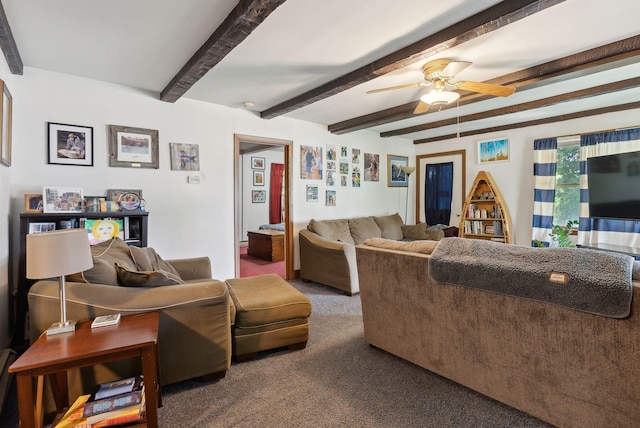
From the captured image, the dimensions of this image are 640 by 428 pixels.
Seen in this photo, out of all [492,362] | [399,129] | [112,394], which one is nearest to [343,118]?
Answer: [399,129]

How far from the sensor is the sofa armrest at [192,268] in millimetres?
2992

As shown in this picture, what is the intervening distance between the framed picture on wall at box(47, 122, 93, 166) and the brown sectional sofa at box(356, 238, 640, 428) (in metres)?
2.83

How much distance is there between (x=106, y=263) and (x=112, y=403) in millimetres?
810

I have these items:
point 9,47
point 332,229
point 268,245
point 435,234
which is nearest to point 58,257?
point 9,47

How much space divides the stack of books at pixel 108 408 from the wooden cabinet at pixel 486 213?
16.5 ft

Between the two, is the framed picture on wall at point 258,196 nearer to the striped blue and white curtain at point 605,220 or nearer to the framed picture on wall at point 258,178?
the framed picture on wall at point 258,178

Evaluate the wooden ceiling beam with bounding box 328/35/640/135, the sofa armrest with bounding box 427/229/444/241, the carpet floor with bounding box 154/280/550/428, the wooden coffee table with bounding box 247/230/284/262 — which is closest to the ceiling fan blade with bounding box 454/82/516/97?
the wooden ceiling beam with bounding box 328/35/640/135

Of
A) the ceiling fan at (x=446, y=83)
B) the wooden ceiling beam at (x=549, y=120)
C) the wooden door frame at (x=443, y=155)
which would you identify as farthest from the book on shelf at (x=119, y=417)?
the wooden door frame at (x=443, y=155)

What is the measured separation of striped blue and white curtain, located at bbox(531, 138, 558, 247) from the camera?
4.70 meters

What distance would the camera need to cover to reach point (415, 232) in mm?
5406

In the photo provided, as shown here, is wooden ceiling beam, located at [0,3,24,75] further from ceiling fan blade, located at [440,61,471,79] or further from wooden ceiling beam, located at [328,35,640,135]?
wooden ceiling beam, located at [328,35,640,135]

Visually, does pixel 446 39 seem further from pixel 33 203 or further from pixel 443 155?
pixel 443 155

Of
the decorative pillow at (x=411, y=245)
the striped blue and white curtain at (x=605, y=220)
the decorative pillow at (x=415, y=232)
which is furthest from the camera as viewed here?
the decorative pillow at (x=415, y=232)

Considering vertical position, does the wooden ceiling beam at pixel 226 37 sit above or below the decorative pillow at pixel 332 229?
above
